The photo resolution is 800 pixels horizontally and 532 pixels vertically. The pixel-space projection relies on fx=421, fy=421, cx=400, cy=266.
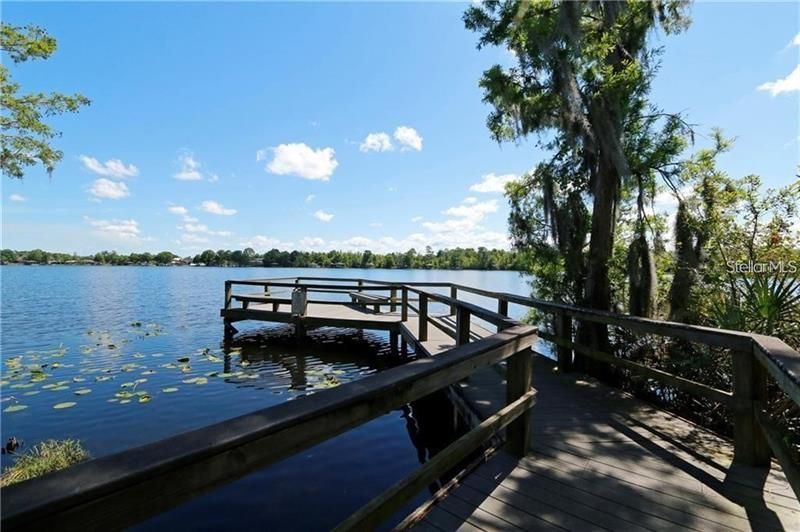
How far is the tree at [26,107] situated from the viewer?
31.1ft

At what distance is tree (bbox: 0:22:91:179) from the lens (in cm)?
947

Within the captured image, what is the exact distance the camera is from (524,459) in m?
2.95

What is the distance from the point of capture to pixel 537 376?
531 centimetres

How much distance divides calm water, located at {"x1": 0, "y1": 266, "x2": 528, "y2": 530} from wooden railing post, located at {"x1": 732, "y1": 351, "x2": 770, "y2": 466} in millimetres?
2949

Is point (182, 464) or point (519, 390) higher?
point (182, 464)

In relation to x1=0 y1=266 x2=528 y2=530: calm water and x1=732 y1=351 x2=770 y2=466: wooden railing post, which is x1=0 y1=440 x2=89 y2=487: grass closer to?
x1=0 y1=266 x2=528 y2=530: calm water

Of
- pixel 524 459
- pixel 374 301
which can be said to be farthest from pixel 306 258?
pixel 524 459

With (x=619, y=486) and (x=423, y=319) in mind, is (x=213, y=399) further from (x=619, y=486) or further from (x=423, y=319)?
(x=619, y=486)

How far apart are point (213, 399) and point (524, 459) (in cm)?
551

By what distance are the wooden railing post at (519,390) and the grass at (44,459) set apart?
4.21 m

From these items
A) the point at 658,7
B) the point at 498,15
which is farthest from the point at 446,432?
the point at 658,7

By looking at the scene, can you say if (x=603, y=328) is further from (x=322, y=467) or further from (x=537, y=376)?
(x=322, y=467)

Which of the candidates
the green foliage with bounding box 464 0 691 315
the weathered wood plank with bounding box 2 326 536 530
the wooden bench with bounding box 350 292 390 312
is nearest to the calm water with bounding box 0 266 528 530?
the wooden bench with bounding box 350 292 390 312

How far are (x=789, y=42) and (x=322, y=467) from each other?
28.8 ft
